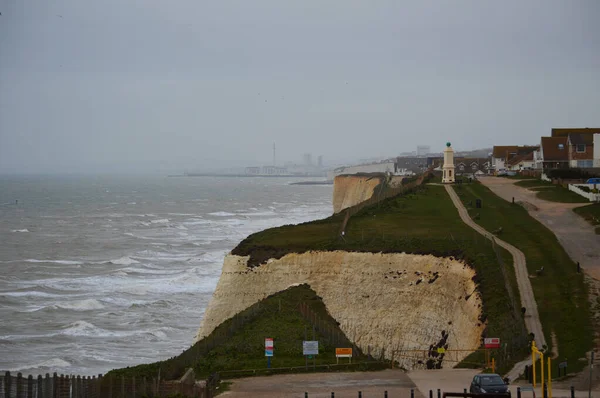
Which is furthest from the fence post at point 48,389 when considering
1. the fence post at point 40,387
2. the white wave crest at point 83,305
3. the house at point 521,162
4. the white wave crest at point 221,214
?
the white wave crest at point 221,214

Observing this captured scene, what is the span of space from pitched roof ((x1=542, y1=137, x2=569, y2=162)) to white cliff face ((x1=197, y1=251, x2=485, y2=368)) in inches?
2044

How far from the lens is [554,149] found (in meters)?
94.8

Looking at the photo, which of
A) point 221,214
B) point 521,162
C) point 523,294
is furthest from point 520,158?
point 523,294

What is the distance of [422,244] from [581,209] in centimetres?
1597

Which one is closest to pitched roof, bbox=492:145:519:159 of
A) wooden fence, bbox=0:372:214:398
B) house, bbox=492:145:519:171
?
house, bbox=492:145:519:171

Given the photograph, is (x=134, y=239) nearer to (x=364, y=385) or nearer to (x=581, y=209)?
(x=581, y=209)

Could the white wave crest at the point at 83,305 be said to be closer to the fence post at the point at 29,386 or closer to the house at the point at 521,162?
the fence post at the point at 29,386

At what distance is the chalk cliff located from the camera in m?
133

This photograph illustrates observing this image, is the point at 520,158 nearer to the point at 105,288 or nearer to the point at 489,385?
the point at 105,288

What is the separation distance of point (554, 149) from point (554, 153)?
0.53m

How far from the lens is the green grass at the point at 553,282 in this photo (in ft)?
101

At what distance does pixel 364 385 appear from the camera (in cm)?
2786

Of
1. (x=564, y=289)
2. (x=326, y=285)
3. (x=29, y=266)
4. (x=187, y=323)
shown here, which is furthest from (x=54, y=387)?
(x=29, y=266)

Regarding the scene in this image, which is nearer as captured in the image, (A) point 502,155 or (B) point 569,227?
(B) point 569,227
